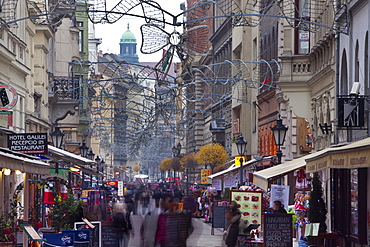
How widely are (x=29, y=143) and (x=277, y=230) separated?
9.41m

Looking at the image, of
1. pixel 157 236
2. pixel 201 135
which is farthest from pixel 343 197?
pixel 201 135

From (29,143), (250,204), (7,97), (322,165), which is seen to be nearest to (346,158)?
(322,165)

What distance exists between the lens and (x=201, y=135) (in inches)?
3922

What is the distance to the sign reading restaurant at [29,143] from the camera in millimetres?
27969

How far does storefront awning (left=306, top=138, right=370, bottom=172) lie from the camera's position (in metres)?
13.4

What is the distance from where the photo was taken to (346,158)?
49.0 ft

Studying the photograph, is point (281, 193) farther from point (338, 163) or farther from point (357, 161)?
point (357, 161)

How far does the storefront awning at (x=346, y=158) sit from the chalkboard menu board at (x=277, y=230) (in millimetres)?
3521

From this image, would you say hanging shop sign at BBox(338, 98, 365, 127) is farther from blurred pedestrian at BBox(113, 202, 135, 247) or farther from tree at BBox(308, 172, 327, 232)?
blurred pedestrian at BBox(113, 202, 135, 247)

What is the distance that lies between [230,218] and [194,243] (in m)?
10.2

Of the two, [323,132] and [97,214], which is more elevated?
[323,132]

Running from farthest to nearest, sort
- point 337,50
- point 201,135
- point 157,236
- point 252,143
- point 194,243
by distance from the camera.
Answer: point 201,135
point 252,143
point 194,243
point 337,50
point 157,236

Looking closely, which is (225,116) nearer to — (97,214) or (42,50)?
(42,50)

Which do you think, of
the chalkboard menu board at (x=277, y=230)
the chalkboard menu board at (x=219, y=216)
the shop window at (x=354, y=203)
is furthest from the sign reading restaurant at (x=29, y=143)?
the shop window at (x=354, y=203)
